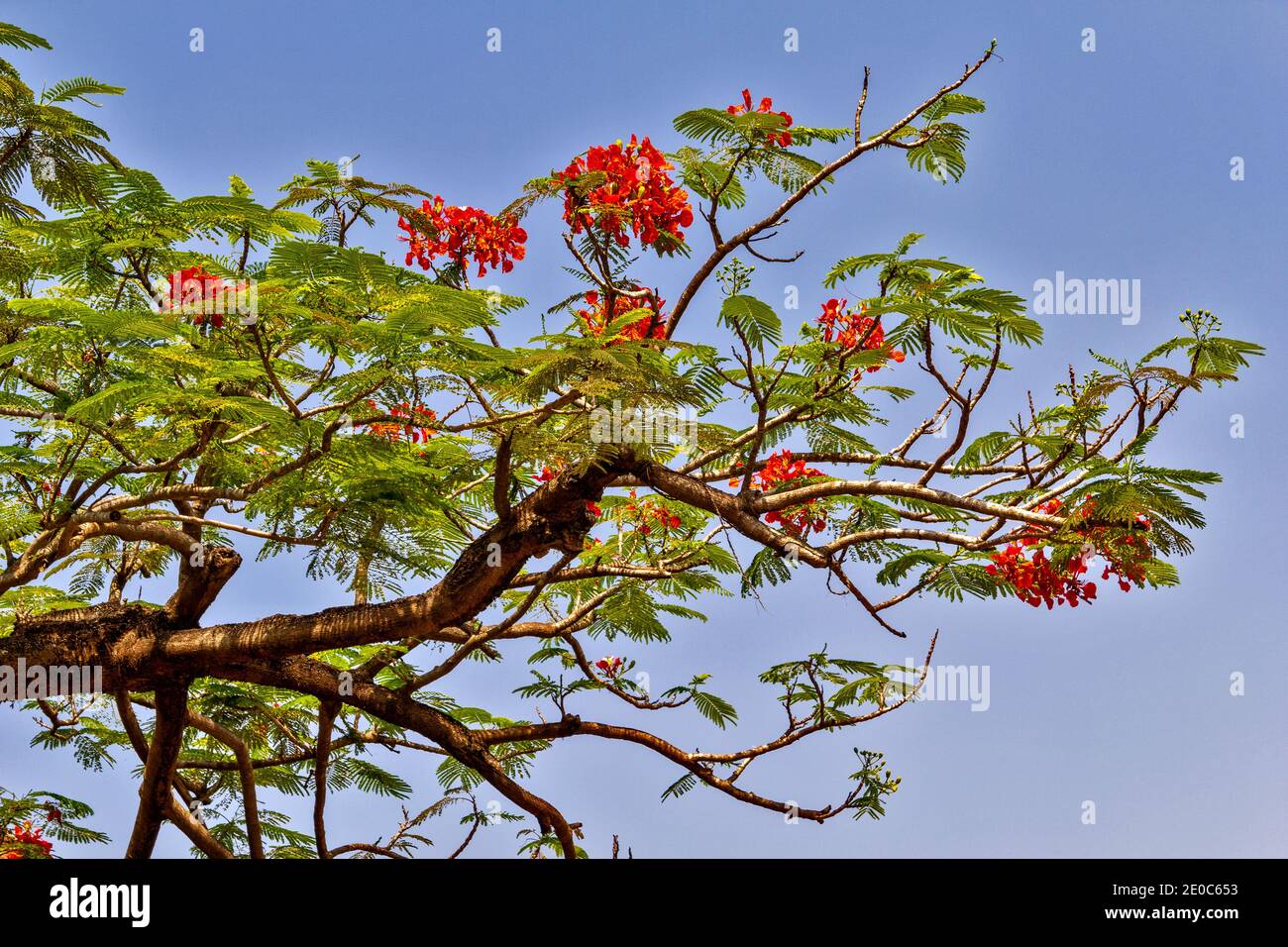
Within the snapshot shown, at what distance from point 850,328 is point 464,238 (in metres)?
1.73

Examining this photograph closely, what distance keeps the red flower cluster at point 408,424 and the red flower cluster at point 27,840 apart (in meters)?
3.26

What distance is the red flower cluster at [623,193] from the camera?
435 centimetres

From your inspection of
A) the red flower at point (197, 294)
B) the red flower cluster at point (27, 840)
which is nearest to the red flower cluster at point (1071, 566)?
the red flower at point (197, 294)

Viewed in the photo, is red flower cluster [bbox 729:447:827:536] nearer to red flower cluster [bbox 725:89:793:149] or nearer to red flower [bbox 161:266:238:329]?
red flower cluster [bbox 725:89:793:149]

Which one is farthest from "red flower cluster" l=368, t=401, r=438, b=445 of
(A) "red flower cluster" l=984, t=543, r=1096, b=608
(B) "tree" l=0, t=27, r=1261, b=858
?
(A) "red flower cluster" l=984, t=543, r=1096, b=608

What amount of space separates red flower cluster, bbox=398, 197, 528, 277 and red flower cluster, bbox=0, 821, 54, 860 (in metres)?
4.18

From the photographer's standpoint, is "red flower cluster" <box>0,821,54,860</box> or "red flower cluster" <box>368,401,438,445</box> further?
"red flower cluster" <box>0,821,54,860</box>

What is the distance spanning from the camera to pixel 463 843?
6.64 meters

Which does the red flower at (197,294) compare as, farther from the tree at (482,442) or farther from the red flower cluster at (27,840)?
the red flower cluster at (27,840)

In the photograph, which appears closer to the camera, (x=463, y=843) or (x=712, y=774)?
A: (x=712, y=774)

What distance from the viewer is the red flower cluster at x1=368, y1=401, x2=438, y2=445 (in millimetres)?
4270
